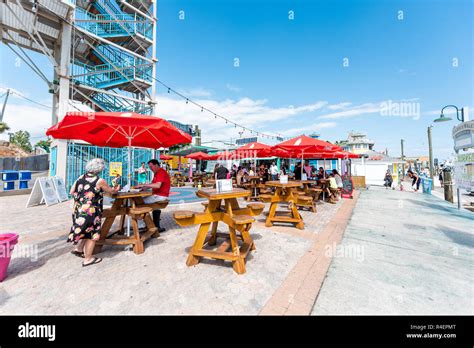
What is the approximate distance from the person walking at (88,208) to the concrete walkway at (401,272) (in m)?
3.21

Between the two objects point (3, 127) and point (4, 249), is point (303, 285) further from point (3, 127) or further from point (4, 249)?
point (3, 127)

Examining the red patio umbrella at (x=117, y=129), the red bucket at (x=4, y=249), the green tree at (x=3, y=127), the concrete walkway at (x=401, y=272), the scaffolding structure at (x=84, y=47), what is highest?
the green tree at (x=3, y=127)

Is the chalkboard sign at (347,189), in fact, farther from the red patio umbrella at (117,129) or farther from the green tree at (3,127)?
the green tree at (3,127)

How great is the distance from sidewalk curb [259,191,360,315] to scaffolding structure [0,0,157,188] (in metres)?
11.3

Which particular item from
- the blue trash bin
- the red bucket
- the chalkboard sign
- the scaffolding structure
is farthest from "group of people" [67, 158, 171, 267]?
the blue trash bin

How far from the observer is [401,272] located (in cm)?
278

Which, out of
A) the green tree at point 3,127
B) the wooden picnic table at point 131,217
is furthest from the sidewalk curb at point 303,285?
the green tree at point 3,127

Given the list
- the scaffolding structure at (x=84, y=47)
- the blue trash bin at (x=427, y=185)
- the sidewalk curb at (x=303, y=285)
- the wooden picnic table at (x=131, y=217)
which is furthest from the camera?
the blue trash bin at (x=427, y=185)

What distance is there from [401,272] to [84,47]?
60.1ft

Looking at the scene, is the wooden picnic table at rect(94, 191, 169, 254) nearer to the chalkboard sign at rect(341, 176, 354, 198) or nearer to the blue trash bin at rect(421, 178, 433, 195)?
the chalkboard sign at rect(341, 176, 354, 198)

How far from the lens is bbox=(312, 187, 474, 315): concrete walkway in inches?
82.4

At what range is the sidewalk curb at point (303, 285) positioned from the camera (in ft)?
6.63

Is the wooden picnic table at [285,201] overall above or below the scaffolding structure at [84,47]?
below

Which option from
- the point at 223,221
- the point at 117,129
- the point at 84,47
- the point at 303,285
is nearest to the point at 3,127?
the point at 84,47
